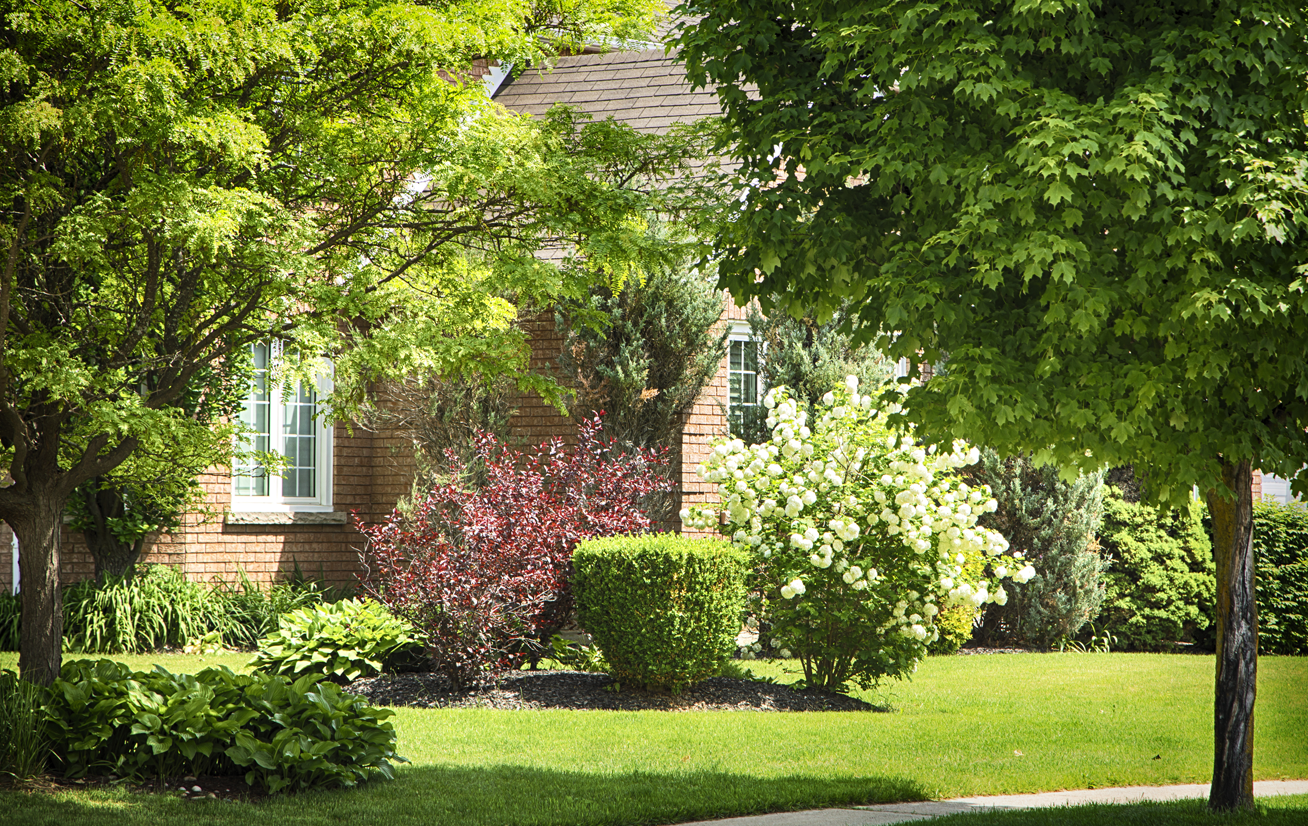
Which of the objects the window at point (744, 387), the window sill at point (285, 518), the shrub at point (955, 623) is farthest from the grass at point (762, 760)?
the window at point (744, 387)

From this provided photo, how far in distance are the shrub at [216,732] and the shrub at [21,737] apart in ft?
0.37

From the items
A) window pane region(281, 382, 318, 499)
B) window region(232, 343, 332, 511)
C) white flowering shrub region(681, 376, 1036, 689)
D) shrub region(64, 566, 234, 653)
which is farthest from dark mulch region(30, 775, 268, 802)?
window pane region(281, 382, 318, 499)

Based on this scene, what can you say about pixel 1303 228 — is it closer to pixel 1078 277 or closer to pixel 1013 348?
pixel 1078 277

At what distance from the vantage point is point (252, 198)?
6297mm

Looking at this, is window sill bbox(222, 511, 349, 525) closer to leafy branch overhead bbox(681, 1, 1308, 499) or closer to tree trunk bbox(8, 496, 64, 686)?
tree trunk bbox(8, 496, 64, 686)

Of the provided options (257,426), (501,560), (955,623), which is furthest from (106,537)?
(955,623)

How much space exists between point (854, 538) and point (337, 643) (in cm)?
451

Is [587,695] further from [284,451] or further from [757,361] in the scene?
[284,451]

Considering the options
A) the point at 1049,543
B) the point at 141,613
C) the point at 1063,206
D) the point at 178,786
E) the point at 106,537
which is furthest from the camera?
the point at 1049,543

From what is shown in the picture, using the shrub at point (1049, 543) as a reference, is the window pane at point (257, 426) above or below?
above

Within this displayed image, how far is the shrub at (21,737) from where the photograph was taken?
643cm

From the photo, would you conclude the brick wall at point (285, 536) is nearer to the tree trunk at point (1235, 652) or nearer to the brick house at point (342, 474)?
the brick house at point (342, 474)

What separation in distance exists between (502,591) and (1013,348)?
5.59 m

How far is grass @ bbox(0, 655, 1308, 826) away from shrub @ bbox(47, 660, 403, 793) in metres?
0.26
